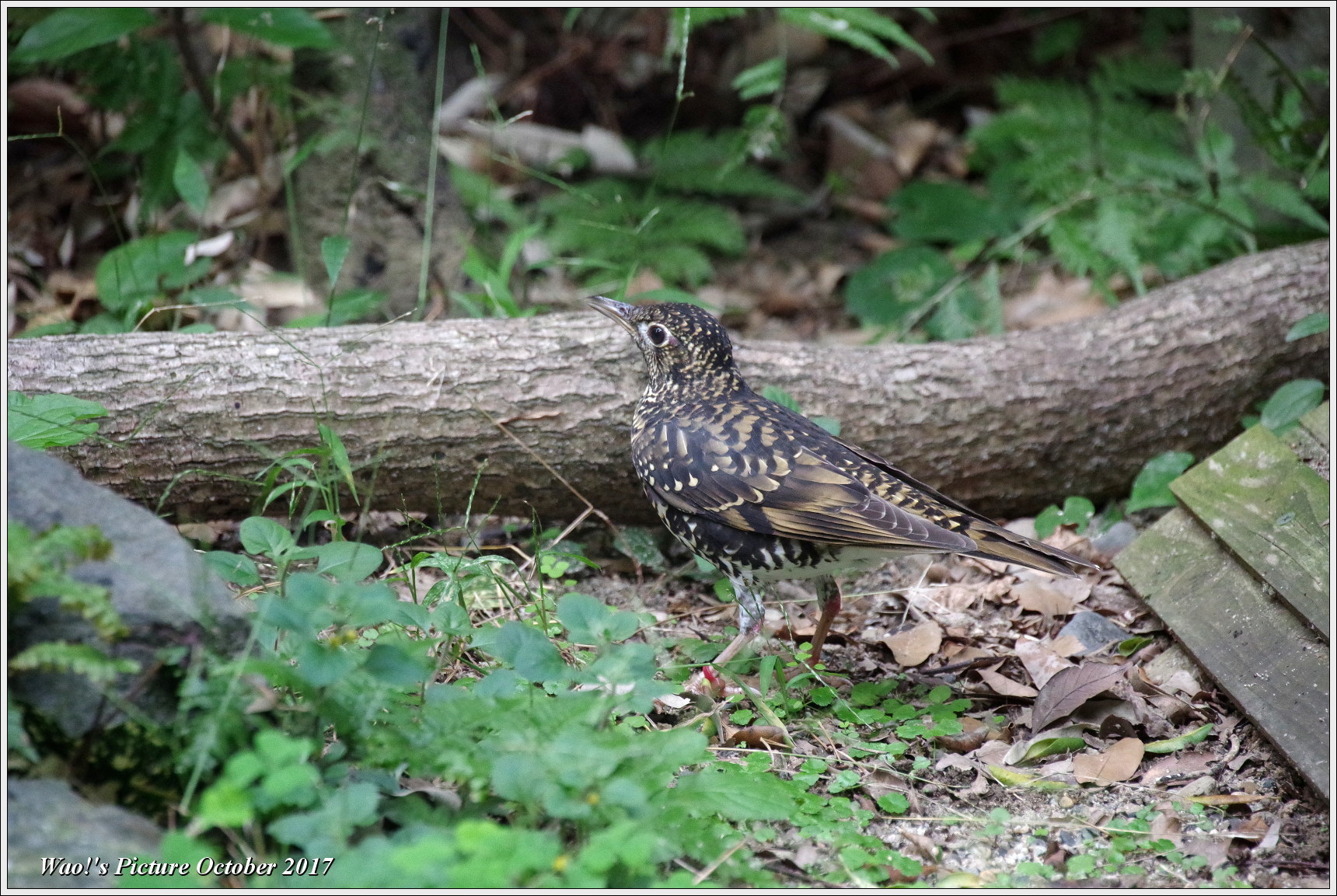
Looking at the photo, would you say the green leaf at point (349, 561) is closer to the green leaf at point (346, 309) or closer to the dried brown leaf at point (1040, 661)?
the green leaf at point (346, 309)

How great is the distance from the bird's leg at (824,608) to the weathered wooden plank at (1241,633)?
1239mm

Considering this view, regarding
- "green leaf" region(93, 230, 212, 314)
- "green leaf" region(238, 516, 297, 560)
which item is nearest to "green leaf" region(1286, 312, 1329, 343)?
"green leaf" region(238, 516, 297, 560)

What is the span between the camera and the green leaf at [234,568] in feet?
11.3

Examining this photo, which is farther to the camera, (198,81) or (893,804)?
(198,81)

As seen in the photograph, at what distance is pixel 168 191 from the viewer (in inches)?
254

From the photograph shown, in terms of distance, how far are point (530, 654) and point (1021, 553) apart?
1.88m

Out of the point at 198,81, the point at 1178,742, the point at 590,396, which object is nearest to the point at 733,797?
the point at 1178,742

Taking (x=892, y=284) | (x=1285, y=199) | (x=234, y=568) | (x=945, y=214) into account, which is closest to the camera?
(x=234, y=568)

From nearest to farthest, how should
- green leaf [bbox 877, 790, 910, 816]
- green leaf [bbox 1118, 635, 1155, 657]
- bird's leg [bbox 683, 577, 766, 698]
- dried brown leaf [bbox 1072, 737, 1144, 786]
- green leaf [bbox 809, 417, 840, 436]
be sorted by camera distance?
green leaf [bbox 877, 790, 910, 816], dried brown leaf [bbox 1072, 737, 1144, 786], bird's leg [bbox 683, 577, 766, 698], green leaf [bbox 1118, 635, 1155, 657], green leaf [bbox 809, 417, 840, 436]

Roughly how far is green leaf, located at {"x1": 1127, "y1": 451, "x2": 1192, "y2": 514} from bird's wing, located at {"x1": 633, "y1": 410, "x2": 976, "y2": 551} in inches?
65.2

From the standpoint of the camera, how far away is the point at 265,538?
11.5 feet

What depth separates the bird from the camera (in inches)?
156

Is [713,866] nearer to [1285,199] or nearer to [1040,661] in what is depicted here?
[1040,661]

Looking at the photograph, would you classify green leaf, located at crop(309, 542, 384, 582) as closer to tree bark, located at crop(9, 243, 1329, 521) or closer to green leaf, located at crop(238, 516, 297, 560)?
green leaf, located at crop(238, 516, 297, 560)
